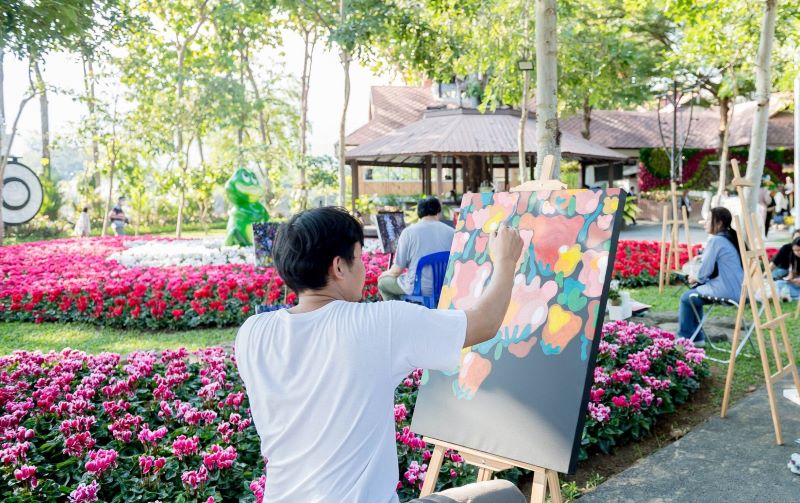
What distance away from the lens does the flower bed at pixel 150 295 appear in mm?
7273

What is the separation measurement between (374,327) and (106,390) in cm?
292

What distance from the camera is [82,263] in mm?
10375

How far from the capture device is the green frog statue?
11789mm

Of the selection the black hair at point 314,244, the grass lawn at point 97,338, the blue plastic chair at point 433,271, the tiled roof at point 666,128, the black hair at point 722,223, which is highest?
the tiled roof at point 666,128

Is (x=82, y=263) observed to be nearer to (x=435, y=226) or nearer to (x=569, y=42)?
(x=435, y=226)

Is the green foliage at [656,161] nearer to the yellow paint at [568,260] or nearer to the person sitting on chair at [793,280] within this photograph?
the person sitting on chair at [793,280]

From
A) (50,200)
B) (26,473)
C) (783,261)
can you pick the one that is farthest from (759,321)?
(50,200)

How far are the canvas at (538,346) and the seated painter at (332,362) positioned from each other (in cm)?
88

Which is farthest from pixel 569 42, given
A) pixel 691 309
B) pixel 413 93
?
pixel 413 93

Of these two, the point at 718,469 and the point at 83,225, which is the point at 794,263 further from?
the point at 83,225

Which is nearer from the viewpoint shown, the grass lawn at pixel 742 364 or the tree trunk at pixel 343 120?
the grass lawn at pixel 742 364

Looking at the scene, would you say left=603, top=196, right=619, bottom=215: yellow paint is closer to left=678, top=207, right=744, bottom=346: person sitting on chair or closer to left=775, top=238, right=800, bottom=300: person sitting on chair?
left=678, top=207, right=744, bottom=346: person sitting on chair

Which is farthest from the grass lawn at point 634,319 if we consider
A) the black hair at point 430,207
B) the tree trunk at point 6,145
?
the tree trunk at point 6,145

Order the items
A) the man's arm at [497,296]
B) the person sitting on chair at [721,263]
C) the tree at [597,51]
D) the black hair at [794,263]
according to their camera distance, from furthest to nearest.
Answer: the tree at [597,51], the black hair at [794,263], the person sitting on chair at [721,263], the man's arm at [497,296]
